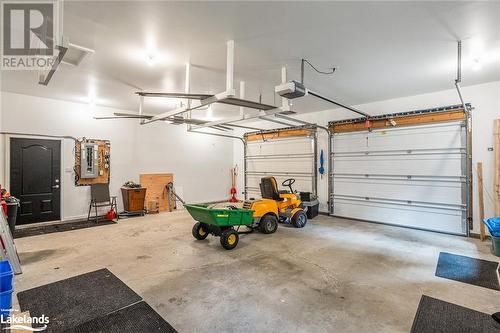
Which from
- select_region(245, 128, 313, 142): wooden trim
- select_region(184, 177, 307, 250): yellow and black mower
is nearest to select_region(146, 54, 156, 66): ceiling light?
select_region(184, 177, 307, 250): yellow and black mower

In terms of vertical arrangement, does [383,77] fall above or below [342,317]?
above

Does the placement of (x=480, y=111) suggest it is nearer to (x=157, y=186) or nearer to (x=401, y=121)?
(x=401, y=121)

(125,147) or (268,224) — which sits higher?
(125,147)

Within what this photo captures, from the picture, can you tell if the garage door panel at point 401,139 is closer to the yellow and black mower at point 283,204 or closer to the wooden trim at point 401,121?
→ the wooden trim at point 401,121

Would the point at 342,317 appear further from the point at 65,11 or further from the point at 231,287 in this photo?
the point at 65,11

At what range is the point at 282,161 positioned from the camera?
8.25 meters

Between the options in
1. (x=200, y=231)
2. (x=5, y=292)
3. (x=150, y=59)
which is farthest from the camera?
(x=200, y=231)

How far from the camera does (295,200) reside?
580 cm

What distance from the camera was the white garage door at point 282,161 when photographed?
7.52 meters

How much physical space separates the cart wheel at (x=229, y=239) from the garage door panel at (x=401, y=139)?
164 inches

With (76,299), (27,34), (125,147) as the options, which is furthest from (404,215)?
(125,147)

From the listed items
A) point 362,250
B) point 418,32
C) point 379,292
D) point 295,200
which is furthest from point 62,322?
point 418,32

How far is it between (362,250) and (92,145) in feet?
22.1

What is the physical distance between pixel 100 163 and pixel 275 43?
5.68m
